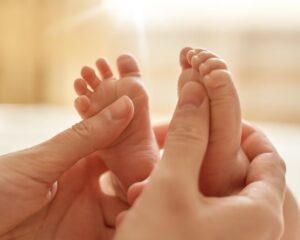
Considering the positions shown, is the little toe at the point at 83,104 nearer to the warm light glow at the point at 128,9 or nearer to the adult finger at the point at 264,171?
the adult finger at the point at 264,171

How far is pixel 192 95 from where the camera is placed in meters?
0.70

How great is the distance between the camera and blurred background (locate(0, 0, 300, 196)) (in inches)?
54.9

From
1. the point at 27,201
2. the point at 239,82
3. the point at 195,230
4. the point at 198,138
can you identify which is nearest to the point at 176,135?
the point at 198,138

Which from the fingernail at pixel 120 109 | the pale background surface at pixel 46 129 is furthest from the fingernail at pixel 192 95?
the pale background surface at pixel 46 129

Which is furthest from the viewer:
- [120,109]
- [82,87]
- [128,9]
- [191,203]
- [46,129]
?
[128,9]

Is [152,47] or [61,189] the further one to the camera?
[152,47]

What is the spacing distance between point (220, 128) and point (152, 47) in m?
0.83

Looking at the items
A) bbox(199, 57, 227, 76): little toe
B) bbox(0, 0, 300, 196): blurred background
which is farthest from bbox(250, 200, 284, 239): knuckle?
bbox(0, 0, 300, 196): blurred background

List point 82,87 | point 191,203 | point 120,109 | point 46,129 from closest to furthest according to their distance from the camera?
point 191,203, point 120,109, point 82,87, point 46,129

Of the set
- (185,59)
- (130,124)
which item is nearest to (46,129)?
(130,124)

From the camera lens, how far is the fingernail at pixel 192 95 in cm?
69

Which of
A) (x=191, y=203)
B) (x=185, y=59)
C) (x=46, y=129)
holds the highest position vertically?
(x=185, y=59)

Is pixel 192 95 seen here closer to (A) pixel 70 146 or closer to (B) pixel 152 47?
(A) pixel 70 146

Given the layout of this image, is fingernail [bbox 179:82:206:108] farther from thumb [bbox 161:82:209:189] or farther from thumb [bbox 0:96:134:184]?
thumb [bbox 0:96:134:184]
